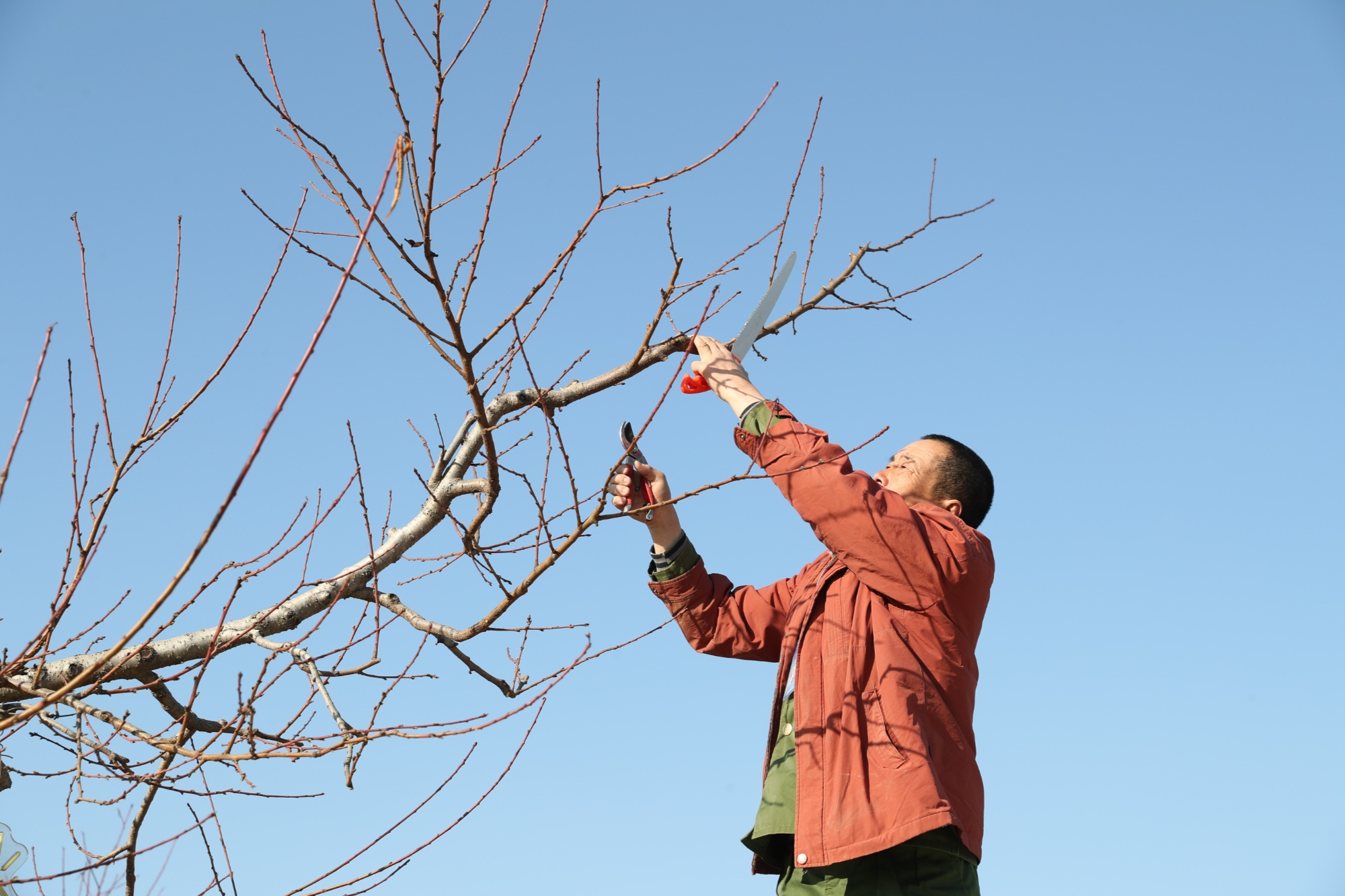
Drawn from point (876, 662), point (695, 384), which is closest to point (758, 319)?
point (695, 384)

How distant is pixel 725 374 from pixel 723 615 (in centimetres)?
76

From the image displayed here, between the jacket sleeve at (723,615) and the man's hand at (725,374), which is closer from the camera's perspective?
the man's hand at (725,374)

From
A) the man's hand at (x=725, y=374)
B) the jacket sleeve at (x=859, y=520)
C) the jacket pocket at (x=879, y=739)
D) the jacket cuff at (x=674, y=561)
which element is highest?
the man's hand at (x=725, y=374)

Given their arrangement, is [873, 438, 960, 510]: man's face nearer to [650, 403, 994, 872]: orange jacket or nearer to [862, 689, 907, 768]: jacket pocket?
[650, 403, 994, 872]: orange jacket

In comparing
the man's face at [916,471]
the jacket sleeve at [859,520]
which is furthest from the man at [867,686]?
the man's face at [916,471]

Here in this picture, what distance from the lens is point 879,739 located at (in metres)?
2.45

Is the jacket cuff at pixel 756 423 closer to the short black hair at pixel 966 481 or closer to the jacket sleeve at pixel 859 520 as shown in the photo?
the jacket sleeve at pixel 859 520

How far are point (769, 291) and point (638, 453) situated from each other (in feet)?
1.96

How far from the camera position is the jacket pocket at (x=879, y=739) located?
2.41 metres

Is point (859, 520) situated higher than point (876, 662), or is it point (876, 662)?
point (859, 520)

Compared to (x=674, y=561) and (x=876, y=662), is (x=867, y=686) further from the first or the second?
(x=674, y=561)

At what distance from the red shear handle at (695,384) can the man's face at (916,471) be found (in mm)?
599

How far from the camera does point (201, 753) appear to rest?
216 cm

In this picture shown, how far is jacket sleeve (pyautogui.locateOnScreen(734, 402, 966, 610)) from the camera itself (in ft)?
8.26
